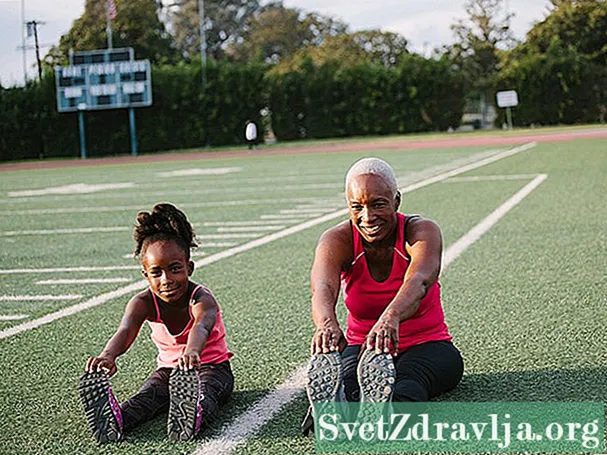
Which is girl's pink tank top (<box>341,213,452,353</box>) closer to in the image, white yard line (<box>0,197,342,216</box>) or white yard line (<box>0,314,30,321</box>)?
white yard line (<box>0,314,30,321</box>)

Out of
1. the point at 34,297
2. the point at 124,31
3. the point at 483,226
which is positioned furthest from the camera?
the point at 124,31

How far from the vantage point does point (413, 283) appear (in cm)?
338

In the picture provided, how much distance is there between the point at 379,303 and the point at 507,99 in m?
41.7

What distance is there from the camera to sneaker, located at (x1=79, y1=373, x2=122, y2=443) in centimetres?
325

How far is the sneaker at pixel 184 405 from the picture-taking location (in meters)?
3.20

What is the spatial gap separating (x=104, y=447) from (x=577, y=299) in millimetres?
3103

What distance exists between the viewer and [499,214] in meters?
9.92

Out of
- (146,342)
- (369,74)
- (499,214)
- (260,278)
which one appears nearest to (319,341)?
(146,342)

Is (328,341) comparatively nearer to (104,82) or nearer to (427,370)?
(427,370)

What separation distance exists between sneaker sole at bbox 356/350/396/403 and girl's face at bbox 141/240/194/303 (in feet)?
3.20


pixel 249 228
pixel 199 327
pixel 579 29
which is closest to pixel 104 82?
pixel 249 228

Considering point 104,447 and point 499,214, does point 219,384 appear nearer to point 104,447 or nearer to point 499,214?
point 104,447

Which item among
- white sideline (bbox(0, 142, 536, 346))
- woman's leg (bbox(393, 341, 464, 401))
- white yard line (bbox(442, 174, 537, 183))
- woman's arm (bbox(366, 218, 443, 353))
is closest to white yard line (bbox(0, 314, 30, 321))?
white sideline (bbox(0, 142, 536, 346))

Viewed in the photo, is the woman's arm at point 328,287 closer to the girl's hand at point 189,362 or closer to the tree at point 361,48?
the girl's hand at point 189,362
